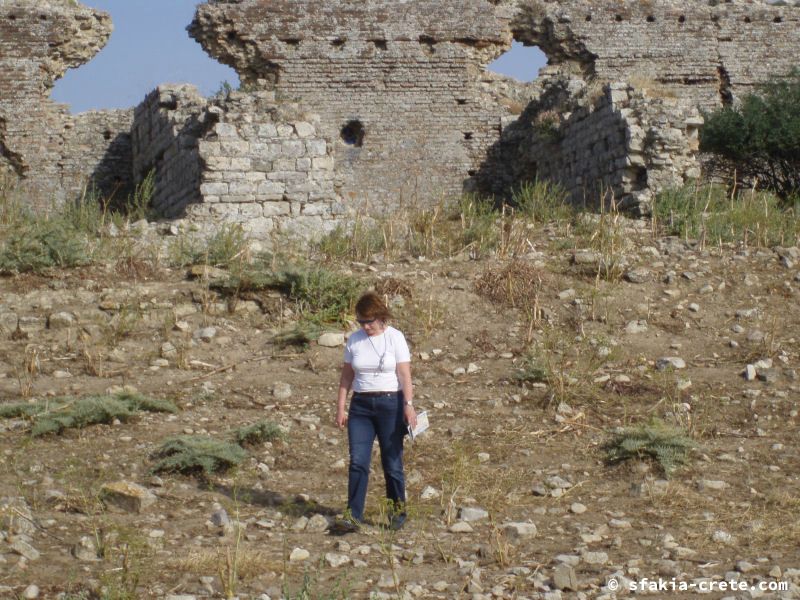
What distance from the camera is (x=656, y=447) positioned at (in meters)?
7.10

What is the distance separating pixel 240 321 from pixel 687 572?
5290 millimetres

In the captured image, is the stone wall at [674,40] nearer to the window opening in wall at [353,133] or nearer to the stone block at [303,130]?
the window opening in wall at [353,133]

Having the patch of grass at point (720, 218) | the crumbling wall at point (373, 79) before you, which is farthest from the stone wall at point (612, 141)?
the crumbling wall at point (373, 79)

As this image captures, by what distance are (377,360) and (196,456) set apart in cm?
134

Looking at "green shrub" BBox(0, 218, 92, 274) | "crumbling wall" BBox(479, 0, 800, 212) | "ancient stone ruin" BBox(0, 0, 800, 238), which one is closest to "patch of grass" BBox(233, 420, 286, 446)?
"green shrub" BBox(0, 218, 92, 274)

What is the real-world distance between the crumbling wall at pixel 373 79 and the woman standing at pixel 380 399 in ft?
40.6

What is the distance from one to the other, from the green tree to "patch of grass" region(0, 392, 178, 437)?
1094 centimetres

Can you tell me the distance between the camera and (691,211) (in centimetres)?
1233

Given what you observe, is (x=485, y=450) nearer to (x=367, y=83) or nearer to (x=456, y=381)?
(x=456, y=381)

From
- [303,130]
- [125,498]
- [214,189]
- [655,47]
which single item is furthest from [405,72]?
[125,498]

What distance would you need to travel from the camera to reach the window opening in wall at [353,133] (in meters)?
18.8

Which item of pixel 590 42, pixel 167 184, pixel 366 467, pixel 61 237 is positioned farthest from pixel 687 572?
pixel 590 42

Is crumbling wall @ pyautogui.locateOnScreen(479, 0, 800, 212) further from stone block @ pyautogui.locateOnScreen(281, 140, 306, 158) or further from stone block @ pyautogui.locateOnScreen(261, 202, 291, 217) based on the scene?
stone block @ pyautogui.locateOnScreen(261, 202, 291, 217)

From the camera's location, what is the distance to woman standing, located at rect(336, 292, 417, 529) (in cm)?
612
